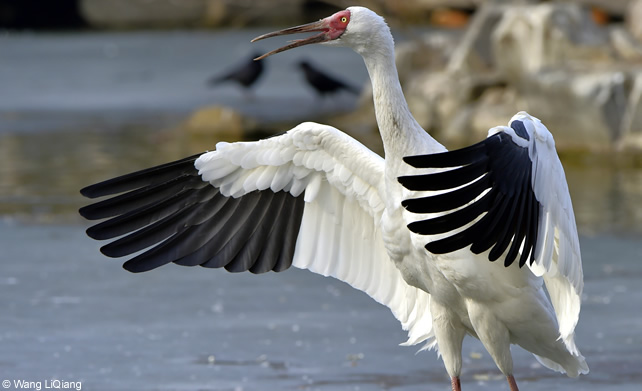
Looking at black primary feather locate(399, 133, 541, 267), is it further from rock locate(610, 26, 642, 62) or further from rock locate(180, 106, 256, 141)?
rock locate(180, 106, 256, 141)

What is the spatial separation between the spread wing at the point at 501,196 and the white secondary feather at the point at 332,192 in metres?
1.00

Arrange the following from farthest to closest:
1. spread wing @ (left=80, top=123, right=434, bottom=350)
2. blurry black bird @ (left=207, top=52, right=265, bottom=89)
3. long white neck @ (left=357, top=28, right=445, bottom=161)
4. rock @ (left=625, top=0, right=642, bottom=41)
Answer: blurry black bird @ (left=207, top=52, right=265, bottom=89), rock @ (left=625, top=0, right=642, bottom=41), spread wing @ (left=80, top=123, right=434, bottom=350), long white neck @ (left=357, top=28, right=445, bottom=161)

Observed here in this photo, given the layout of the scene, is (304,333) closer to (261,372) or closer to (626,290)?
(261,372)

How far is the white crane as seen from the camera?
14.1 ft

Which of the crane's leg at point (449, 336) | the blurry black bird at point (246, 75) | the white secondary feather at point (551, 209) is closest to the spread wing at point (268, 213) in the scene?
the crane's leg at point (449, 336)

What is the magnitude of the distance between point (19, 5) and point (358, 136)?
21.2 meters

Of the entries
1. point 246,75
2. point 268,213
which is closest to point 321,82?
point 246,75

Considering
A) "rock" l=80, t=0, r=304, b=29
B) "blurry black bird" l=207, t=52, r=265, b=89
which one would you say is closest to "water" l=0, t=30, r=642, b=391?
"blurry black bird" l=207, t=52, r=265, b=89

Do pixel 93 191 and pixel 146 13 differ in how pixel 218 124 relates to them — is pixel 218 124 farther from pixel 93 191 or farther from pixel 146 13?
pixel 146 13

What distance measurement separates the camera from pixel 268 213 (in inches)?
229

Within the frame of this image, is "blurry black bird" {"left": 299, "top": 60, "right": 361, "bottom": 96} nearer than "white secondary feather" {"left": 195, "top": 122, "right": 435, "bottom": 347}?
No

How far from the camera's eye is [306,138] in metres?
5.40

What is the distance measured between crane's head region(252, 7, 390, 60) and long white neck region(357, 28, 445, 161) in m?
0.03

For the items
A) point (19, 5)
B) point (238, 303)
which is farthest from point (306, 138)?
point (19, 5)
